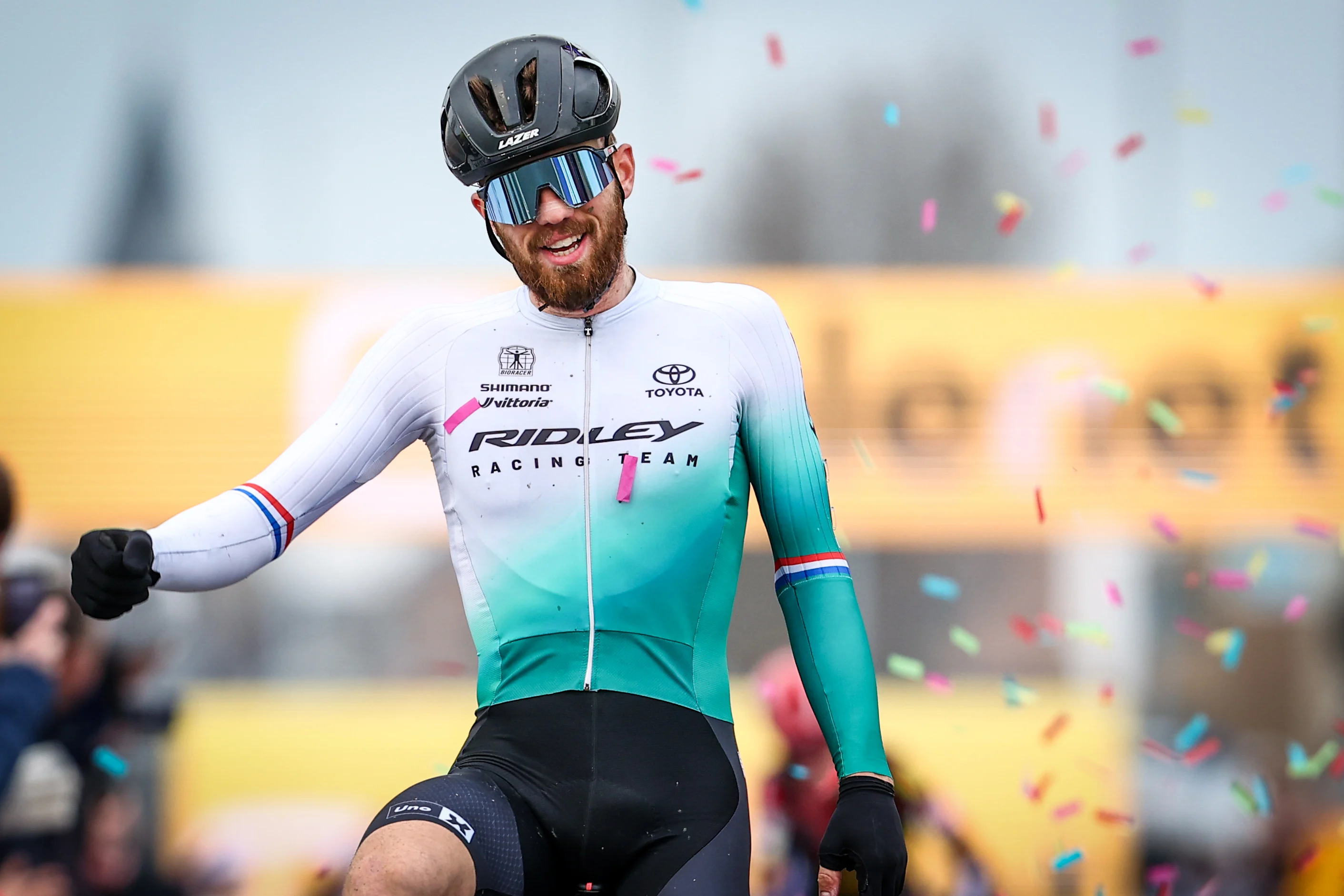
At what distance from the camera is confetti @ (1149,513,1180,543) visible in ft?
26.3

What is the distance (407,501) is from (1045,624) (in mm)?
3640

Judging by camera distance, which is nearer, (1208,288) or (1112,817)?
(1112,817)

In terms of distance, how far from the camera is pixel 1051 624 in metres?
7.97

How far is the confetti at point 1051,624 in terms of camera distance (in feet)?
26.0

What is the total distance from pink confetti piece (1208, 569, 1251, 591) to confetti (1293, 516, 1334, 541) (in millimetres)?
414

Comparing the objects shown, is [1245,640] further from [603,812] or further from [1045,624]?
[603,812]

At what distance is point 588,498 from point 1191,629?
6294 mm

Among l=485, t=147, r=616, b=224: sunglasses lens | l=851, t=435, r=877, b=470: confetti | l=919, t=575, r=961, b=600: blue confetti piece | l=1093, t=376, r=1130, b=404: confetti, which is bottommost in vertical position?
l=919, t=575, r=961, b=600: blue confetti piece

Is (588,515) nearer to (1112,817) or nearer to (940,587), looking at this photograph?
(1112,817)

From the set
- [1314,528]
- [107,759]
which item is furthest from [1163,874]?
[107,759]

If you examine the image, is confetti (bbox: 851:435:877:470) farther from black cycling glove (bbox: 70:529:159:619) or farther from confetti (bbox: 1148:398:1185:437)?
black cycling glove (bbox: 70:529:159:619)

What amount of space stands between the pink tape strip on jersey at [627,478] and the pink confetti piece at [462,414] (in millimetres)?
301

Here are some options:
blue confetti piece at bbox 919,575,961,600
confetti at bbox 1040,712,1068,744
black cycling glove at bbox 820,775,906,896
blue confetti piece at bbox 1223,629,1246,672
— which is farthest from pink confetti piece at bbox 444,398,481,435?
blue confetti piece at bbox 1223,629,1246,672

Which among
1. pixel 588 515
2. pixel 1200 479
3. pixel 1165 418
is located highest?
pixel 588 515
